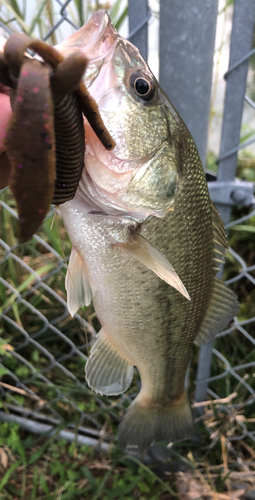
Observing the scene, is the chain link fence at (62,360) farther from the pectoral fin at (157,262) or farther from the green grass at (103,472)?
the pectoral fin at (157,262)

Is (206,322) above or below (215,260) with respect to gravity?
below

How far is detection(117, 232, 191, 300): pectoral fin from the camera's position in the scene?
0.59 metres

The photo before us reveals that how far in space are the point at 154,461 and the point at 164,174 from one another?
127 centimetres

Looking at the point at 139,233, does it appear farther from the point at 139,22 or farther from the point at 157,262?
the point at 139,22

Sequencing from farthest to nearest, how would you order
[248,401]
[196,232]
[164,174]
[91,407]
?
[91,407]
[248,401]
[196,232]
[164,174]

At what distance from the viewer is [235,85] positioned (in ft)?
2.65

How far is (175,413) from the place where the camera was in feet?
3.40

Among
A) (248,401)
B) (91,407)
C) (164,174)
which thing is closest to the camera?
(164,174)

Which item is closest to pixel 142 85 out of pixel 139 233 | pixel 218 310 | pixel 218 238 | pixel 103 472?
pixel 139 233

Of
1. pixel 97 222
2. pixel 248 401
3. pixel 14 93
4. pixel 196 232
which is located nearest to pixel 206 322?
pixel 196 232

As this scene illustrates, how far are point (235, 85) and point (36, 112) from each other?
673 mm

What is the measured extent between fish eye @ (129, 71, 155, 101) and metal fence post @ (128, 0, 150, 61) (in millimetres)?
241

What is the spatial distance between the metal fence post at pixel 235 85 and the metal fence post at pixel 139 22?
0.65ft

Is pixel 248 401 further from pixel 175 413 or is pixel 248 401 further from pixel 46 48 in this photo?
pixel 46 48
